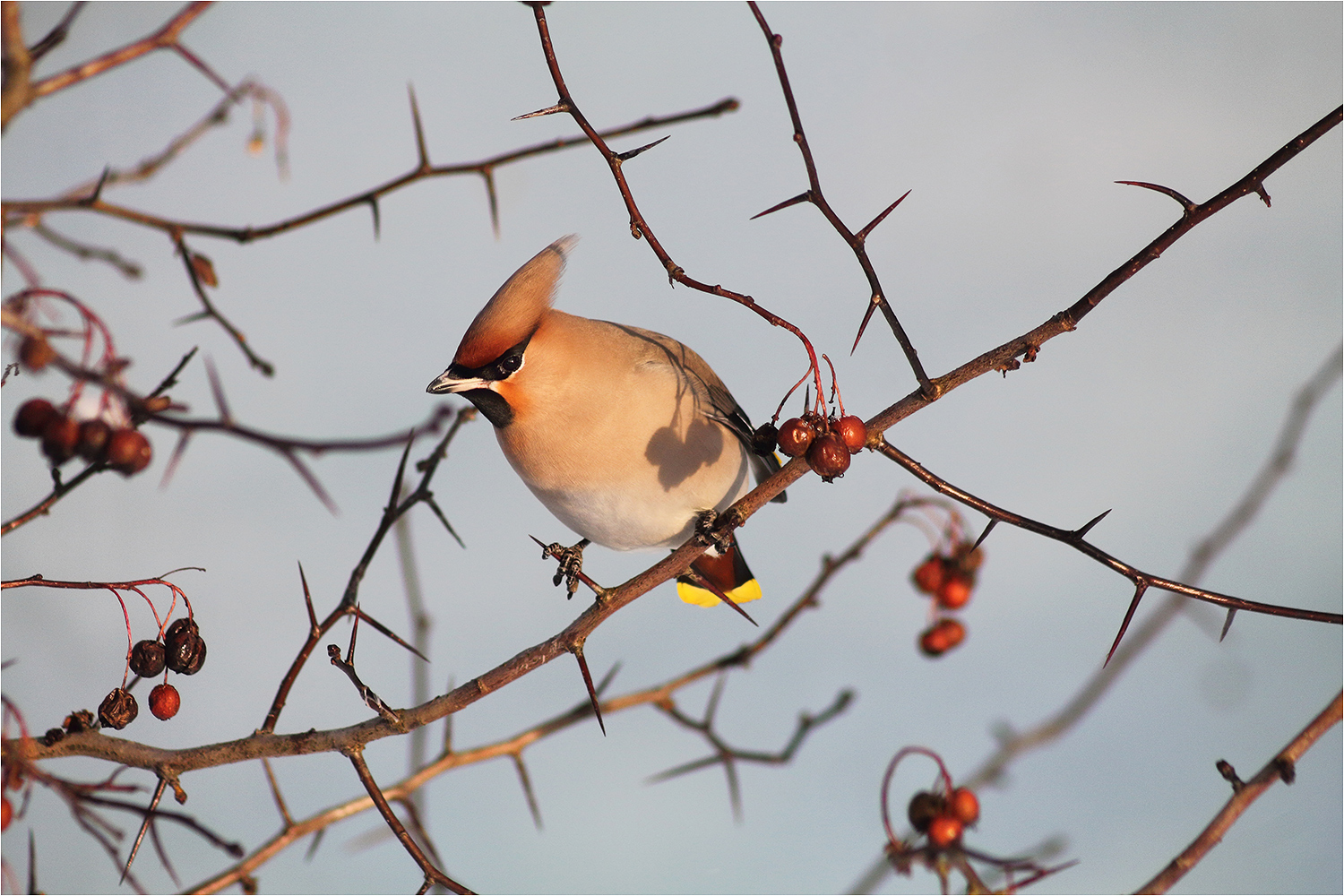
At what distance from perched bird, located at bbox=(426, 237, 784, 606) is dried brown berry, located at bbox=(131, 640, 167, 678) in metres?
0.62

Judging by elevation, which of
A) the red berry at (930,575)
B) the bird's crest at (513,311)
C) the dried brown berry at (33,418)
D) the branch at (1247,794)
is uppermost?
the bird's crest at (513,311)

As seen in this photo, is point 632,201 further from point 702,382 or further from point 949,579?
point 949,579

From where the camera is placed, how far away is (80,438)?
1.02 metres

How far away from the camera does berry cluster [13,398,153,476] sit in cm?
101

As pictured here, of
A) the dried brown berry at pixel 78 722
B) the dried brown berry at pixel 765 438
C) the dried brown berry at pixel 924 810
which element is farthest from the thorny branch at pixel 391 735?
the dried brown berry at pixel 765 438

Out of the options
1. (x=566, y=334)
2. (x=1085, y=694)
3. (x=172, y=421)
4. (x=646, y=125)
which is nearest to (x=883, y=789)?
(x=1085, y=694)

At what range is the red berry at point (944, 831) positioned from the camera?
1604mm

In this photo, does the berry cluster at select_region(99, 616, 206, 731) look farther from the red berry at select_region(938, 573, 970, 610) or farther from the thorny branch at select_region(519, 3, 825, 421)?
the red berry at select_region(938, 573, 970, 610)

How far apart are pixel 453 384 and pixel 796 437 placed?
26.4 inches

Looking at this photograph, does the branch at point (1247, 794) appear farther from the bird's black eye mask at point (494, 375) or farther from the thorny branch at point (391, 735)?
the bird's black eye mask at point (494, 375)

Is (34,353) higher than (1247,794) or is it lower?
higher

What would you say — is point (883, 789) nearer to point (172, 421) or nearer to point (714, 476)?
point (714, 476)

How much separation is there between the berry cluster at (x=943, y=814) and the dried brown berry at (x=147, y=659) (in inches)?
43.3

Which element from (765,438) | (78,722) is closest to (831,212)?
(765,438)
